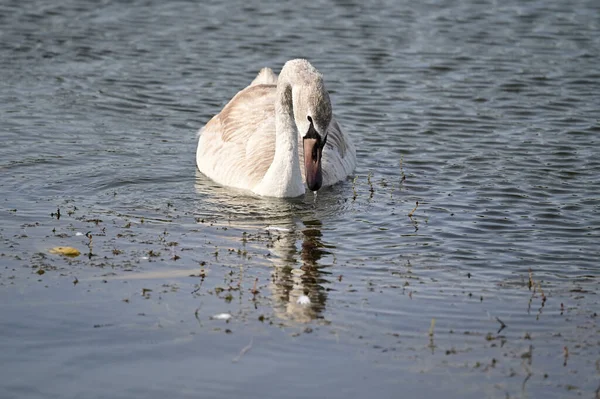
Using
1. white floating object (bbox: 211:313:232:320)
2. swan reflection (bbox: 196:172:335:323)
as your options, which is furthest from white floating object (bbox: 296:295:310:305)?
white floating object (bbox: 211:313:232:320)

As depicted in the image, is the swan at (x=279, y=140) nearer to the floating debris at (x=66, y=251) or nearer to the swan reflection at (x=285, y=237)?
the swan reflection at (x=285, y=237)

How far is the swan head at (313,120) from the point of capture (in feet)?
32.1

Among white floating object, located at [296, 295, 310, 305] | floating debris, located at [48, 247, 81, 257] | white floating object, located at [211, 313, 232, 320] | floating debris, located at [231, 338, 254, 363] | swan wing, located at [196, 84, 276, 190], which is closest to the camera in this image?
floating debris, located at [231, 338, 254, 363]

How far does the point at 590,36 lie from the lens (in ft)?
60.2

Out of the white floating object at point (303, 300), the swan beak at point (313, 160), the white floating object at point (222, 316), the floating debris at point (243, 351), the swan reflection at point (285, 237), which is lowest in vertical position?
the floating debris at point (243, 351)

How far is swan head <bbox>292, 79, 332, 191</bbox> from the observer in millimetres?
9781

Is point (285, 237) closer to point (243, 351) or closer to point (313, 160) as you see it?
point (313, 160)

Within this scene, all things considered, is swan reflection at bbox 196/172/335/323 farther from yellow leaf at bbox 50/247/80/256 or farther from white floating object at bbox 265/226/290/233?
yellow leaf at bbox 50/247/80/256

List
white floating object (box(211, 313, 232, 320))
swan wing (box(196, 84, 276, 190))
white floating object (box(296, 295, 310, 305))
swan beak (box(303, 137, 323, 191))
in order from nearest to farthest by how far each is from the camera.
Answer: white floating object (box(211, 313, 232, 320)) < white floating object (box(296, 295, 310, 305)) < swan beak (box(303, 137, 323, 191)) < swan wing (box(196, 84, 276, 190))

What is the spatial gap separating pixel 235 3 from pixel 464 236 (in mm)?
12379

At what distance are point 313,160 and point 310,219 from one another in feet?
2.02

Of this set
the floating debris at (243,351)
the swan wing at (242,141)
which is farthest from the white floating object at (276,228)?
the floating debris at (243,351)

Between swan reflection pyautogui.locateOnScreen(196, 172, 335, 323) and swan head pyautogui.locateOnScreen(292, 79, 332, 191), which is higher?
swan head pyautogui.locateOnScreen(292, 79, 332, 191)

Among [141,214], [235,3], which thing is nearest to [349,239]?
[141,214]
